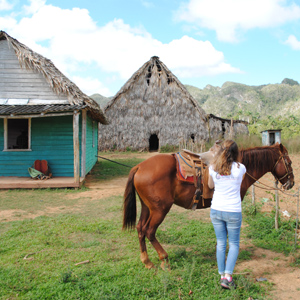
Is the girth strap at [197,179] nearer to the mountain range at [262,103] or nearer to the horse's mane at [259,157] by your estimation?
the horse's mane at [259,157]

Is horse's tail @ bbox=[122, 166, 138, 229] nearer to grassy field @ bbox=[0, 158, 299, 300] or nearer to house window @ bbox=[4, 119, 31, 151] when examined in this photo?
grassy field @ bbox=[0, 158, 299, 300]

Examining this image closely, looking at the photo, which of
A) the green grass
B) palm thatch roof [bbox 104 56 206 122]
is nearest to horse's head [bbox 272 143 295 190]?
the green grass

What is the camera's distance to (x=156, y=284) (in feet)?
9.65

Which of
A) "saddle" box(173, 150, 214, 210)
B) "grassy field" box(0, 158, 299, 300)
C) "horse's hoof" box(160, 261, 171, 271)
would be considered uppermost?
"saddle" box(173, 150, 214, 210)

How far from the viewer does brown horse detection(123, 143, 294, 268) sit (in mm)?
3424

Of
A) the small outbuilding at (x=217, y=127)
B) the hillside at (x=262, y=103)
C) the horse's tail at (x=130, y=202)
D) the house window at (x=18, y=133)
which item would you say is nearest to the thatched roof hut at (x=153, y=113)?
the small outbuilding at (x=217, y=127)

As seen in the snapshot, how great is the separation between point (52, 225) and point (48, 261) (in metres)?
1.53

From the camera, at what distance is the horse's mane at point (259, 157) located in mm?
3896

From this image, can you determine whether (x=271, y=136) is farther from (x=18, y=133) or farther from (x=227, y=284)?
(x=227, y=284)

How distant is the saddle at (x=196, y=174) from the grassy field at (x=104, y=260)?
85 cm

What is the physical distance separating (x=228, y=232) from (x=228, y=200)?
37 cm

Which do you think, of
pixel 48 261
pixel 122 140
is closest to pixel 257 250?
pixel 48 261

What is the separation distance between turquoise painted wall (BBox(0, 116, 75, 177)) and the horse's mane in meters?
7.00

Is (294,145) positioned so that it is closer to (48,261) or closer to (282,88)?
(48,261)
